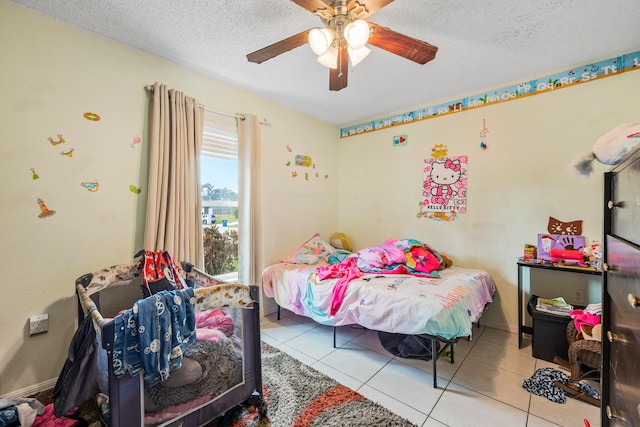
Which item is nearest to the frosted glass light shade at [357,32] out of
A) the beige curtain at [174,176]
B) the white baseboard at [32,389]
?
the beige curtain at [174,176]

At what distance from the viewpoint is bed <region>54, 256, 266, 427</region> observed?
112cm

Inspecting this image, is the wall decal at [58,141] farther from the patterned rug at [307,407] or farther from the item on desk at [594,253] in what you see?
the item on desk at [594,253]

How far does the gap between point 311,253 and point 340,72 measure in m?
2.04

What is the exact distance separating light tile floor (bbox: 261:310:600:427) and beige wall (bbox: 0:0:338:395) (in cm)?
156

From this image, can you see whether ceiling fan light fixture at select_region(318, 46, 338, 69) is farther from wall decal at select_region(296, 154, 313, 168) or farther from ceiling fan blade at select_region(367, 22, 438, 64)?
wall decal at select_region(296, 154, 313, 168)

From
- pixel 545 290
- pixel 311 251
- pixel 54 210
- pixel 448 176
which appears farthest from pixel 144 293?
pixel 545 290

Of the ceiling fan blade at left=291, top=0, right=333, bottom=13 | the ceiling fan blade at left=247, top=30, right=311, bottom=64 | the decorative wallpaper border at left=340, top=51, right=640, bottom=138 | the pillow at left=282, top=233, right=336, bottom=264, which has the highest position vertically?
the decorative wallpaper border at left=340, top=51, right=640, bottom=138

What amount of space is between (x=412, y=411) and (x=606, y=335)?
1.09 metres

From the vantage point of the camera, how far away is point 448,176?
119 inches

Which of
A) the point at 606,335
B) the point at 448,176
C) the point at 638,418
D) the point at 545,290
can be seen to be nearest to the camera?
the point at 638,418

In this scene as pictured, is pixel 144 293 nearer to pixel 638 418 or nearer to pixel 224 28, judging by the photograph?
pixel 224 28

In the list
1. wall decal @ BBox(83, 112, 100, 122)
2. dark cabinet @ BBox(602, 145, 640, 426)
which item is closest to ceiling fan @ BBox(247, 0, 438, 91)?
dark cabinet @ BBox(602, 145, 640, 426)

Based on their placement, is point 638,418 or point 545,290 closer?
point 638,418

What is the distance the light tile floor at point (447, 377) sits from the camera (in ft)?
5.11
